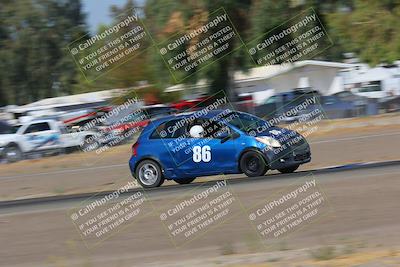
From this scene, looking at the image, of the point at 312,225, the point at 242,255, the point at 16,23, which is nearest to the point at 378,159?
the point at 312,225

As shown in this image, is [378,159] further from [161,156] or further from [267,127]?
[161,156]

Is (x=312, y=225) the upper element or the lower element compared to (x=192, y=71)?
lower

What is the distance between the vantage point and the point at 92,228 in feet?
38.3

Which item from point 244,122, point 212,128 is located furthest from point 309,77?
point 212,128

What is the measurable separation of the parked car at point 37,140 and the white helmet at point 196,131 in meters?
17.9

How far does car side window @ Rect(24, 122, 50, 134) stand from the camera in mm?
32750

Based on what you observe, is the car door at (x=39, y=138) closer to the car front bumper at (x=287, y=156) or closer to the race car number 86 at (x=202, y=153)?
the race car number 86 at (x=202, y=153)

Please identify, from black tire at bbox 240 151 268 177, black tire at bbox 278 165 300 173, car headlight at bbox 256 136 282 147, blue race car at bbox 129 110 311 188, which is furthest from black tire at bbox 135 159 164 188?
black tire at bbox 278 165 300 173

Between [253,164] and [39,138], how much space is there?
1878cm

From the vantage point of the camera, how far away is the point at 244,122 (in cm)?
1608

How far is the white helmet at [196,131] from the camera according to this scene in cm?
1589

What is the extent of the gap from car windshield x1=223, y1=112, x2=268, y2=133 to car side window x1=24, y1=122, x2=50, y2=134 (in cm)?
1819

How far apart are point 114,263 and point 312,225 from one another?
3006 mm

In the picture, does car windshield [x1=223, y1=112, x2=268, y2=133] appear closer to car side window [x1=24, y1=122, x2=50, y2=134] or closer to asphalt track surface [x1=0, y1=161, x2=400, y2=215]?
asphalt track surface [x1=0, y1=161, x2=400, y2=215]
